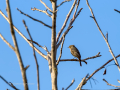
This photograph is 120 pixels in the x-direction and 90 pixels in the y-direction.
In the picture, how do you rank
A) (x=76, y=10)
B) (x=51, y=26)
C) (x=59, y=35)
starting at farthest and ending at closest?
(x=76, y=10) → (x=59, y=35) → (x=51, y=26)

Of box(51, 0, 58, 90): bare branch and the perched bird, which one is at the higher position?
the perched bird

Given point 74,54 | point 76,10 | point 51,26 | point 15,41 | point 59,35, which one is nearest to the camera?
point 15,41

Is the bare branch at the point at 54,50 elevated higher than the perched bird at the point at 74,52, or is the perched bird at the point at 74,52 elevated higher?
the perched bird at the point at 74,52

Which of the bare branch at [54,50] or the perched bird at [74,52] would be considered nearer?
the bare branch at [54,50]

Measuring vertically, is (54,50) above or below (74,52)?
below

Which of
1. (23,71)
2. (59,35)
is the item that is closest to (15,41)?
(23,71)

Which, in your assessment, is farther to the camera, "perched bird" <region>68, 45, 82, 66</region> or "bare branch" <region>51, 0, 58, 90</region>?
"perched bird" <region>68, 45, 82, 66</region>

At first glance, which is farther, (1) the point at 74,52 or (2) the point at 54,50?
(1) the point at 74,52

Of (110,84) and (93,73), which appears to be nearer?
(93,73)

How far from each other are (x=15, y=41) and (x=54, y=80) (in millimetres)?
1101

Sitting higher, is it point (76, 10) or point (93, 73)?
point (76, 10)

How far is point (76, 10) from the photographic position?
3529mm

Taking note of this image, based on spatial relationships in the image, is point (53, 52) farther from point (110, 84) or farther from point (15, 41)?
point (110, 84)

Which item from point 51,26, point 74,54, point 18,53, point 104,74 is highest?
point 74,54
